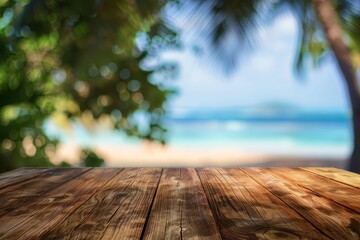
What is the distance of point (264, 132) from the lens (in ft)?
77.3

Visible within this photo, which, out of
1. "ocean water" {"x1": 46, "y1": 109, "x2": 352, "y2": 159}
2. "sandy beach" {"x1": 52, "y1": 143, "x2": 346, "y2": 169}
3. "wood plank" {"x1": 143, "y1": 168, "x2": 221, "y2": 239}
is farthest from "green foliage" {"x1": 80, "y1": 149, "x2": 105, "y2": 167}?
"ocean water" {"x1": 46, "y1": 109, "x2": 352, "y2": 159}

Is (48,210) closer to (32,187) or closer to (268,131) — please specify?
(32,187)

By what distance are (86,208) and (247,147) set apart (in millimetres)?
19102

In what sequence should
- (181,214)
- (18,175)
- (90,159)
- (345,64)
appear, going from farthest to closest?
(90,159)
(345,64)
(18,175)
(181,214)

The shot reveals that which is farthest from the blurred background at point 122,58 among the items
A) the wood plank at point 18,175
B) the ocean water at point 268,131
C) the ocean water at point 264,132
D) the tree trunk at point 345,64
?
the ocean water at point 268,131

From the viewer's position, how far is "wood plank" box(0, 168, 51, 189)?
4.48ft

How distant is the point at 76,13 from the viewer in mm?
4863

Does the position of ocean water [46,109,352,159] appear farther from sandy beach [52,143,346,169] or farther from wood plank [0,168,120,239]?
wood plank [0,168,120,239]

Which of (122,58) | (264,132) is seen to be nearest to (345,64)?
(122,58)

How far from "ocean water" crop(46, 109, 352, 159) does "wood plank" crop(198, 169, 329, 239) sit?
50.6 feet

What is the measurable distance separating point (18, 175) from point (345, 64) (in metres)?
3.45

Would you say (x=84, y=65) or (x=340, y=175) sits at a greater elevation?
(x=84, y=65)

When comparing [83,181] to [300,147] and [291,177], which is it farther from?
[300,147]

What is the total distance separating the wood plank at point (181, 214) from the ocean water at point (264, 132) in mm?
15398
